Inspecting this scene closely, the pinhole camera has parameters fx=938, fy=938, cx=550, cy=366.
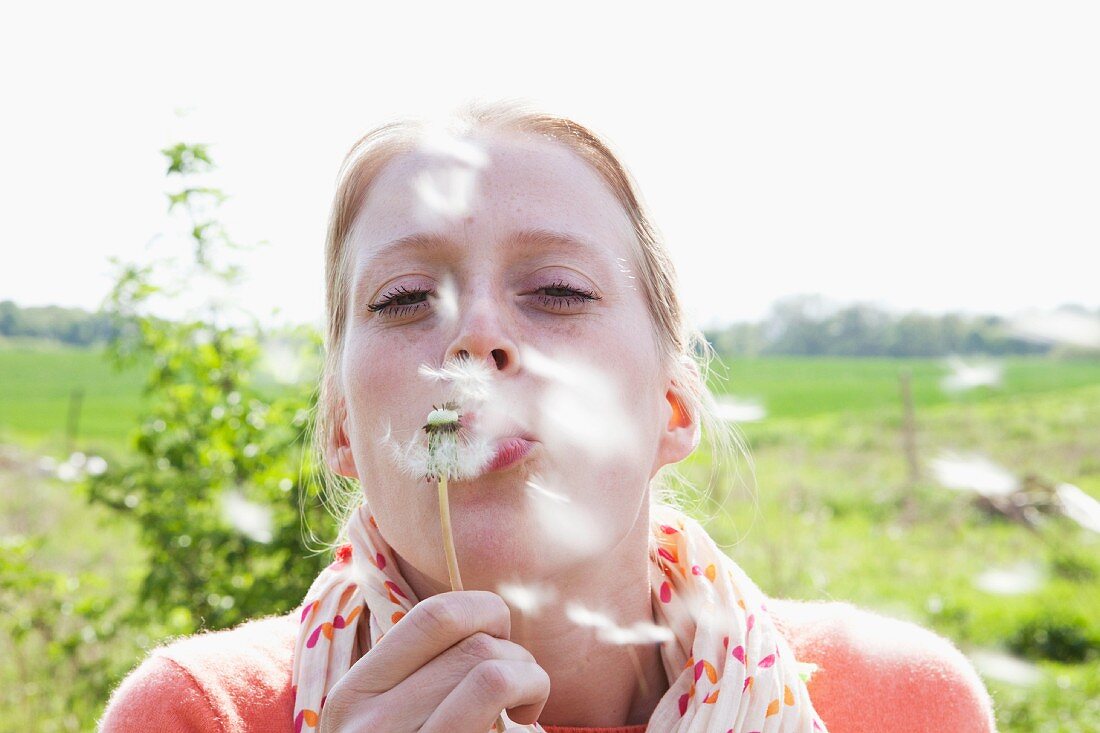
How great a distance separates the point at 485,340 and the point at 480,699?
2.14 feet

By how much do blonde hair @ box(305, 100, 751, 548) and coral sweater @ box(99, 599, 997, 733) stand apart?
0.56 meters

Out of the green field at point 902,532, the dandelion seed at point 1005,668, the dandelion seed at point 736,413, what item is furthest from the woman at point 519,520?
the dandelion seed at point 1005,668

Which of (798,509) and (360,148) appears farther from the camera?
(798,509)

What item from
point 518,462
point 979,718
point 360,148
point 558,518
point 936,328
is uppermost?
point 360,148

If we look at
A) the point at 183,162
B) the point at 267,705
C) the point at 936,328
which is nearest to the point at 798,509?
the point at 936,328

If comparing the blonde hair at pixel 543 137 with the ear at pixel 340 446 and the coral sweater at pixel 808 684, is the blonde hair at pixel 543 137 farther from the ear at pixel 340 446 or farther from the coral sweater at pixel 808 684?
the coral sweater at pixel 808 684

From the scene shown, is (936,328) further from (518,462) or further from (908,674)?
(518,462)

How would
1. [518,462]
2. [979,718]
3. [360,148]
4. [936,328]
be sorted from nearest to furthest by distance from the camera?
[518,462], [360,148], [979,718], [936,328]

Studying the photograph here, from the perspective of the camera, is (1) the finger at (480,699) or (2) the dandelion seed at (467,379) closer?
(1) the finger at (480,699)

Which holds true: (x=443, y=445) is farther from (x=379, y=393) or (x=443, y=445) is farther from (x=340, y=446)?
(x=340, y=446)

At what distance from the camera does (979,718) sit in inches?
93.3

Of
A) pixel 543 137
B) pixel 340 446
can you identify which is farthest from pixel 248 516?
pixel 543 137

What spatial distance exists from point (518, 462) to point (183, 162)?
10.7ft

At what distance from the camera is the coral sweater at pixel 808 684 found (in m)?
1.97
